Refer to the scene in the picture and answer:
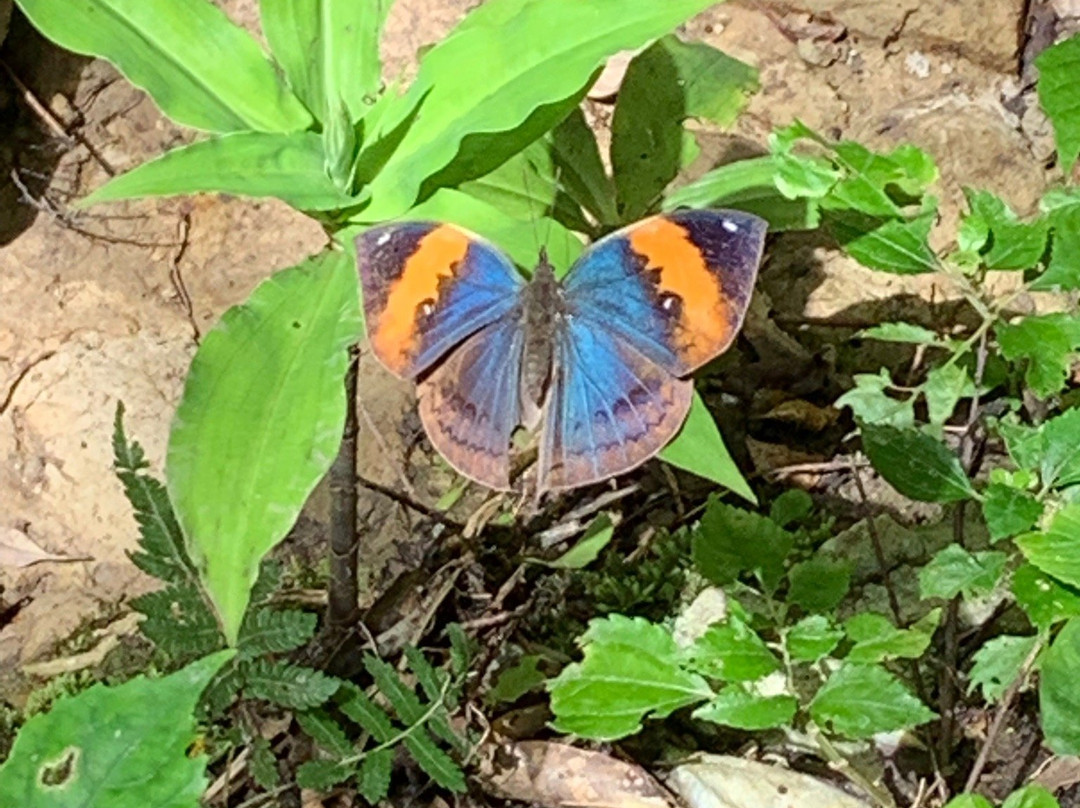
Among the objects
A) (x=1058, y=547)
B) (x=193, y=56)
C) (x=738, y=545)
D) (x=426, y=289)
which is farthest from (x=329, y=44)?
(x=1058, y=547)

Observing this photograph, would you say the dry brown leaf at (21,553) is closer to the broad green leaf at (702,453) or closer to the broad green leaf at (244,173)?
the broad green leaf at (244,173)

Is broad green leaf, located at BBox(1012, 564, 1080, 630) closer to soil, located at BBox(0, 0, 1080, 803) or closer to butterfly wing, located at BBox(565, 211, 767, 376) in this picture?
butterfly wing, located at BBox(565, 211, 767, 376)

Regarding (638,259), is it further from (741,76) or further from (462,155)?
(741,76)

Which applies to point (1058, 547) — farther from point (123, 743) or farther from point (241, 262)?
point (241, 262)

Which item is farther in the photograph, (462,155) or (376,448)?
(376,448)

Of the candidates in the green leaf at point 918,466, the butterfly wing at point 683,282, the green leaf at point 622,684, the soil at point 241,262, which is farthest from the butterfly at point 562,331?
the soil at point 241,262

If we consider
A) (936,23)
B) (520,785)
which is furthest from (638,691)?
(936,23)

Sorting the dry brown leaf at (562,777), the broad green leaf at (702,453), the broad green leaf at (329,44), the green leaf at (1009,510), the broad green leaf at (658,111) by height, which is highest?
the broad green leaf at (329,44)
